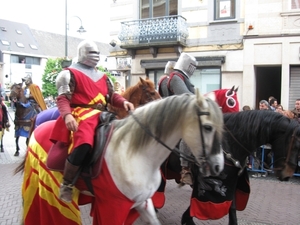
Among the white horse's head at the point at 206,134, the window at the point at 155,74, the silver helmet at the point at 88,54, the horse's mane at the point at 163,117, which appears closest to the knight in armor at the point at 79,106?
the silver helmet at the point at 88,54

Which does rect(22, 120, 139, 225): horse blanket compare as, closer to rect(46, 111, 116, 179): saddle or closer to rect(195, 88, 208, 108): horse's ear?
rect(46, 111, 116, 179): saddle

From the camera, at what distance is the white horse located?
2.64 meters

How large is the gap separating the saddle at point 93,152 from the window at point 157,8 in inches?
466

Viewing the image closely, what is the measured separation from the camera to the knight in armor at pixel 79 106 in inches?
119

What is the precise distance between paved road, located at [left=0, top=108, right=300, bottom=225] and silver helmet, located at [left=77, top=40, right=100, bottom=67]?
8.85 ft

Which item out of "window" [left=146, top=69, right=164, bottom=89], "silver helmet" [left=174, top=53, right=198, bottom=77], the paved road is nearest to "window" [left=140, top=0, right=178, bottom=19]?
"window" [left=146, top=69, right=164, bottom=89]

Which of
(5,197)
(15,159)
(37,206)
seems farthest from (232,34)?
(37,206)

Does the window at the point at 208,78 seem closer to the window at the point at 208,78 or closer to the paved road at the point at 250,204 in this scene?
the window at the point at 208,78

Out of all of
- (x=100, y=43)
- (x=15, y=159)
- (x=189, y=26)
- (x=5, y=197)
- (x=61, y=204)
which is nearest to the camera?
(x=61, y=204)

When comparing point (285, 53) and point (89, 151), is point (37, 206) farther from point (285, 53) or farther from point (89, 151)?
point (285, 53)

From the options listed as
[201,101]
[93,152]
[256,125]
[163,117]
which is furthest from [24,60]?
[201,101]

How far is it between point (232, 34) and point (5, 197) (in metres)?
9.87

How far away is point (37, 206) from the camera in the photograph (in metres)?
3.71

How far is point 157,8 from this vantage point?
14703mm
